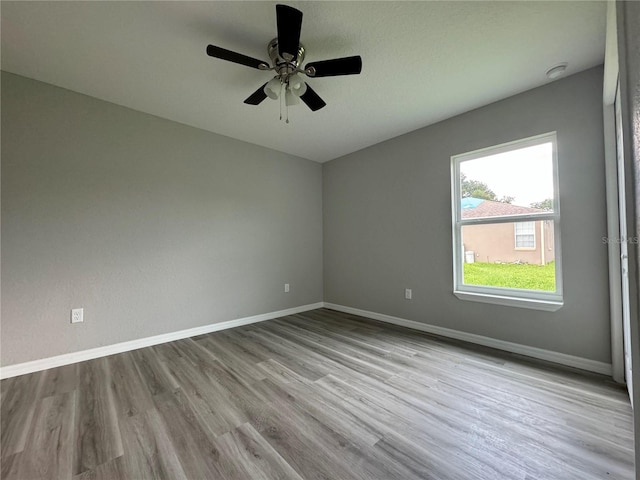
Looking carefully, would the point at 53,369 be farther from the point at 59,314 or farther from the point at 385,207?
the point at 385,207

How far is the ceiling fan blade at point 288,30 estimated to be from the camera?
1.44 meters

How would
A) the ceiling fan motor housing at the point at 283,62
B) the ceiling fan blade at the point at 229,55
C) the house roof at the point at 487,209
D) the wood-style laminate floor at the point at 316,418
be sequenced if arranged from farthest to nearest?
the house roof at the point at 487,209 → the ceiling fan motor housing at the point at 283,62 → the ceiling fan blade at the point at 229,55 → the wood-style laminate floor at the point at 316,418

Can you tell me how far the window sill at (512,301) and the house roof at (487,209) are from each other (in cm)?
84

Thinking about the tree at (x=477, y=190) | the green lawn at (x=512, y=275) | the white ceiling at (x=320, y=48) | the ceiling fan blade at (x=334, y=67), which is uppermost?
the white ceiling at (x=320, y=48)

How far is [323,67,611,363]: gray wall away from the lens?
215cm

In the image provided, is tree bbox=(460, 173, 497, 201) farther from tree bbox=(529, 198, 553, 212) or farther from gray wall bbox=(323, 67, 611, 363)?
tree bbox=(529, 198, 553, 212)

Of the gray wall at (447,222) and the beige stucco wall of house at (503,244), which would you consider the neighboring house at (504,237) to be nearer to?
the beige stucco wall of house at (503,244)

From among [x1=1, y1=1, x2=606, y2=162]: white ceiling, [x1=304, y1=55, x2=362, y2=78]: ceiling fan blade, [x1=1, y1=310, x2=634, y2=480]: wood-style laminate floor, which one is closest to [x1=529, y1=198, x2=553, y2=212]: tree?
[x1=1, y1=1, x2=606, y2=162]: white ceiling

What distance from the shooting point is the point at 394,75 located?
225cm

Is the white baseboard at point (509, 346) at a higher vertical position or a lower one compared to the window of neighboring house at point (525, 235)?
lower

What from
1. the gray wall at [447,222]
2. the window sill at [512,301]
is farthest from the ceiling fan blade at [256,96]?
the window sill at [512,301]

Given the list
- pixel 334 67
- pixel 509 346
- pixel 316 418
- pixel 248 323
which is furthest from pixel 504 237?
pixel 248 323

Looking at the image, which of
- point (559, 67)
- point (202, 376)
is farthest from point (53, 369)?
point (559, 67)

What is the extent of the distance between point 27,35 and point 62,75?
1.49 ft
